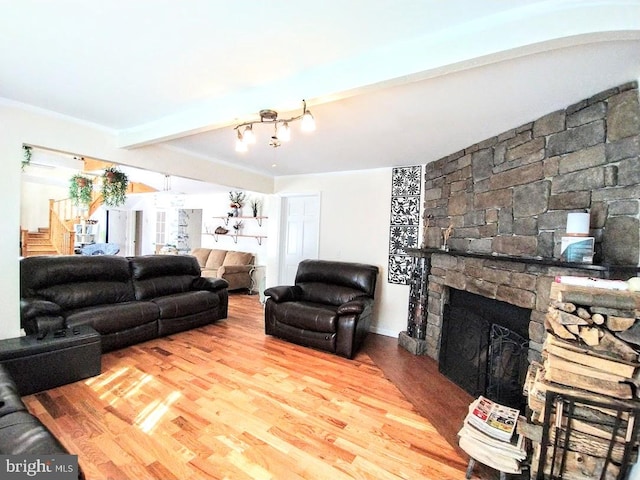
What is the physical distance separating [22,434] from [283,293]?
2725 mm

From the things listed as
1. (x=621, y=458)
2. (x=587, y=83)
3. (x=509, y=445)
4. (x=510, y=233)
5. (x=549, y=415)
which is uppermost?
(x=587, y=83)

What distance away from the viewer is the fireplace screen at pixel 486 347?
222cm

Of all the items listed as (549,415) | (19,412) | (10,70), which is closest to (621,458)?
(549,415)

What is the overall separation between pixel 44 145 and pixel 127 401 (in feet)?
7.96

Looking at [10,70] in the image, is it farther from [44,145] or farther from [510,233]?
[510,233]

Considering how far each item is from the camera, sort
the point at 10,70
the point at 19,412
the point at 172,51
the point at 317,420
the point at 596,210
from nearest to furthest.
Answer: the point at 19,412, the point at 172,51, the point at 596,210, the point at 10,70, the point at 317,420

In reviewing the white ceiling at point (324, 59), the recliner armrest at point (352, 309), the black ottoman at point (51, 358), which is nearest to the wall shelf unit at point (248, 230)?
the recliner armrest at point (352, 309)

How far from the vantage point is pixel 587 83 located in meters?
1.69

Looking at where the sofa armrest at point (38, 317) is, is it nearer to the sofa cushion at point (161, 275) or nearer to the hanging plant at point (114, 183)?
the sofa cushion at point (161, 275)

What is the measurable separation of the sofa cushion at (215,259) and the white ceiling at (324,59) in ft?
14.3

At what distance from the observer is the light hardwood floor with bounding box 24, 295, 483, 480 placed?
1703 mm

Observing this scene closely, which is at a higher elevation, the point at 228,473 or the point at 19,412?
the point at 19,412

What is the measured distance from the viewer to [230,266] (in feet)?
20.2

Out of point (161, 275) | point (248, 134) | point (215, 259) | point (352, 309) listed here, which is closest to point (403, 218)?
point (352, 309)
